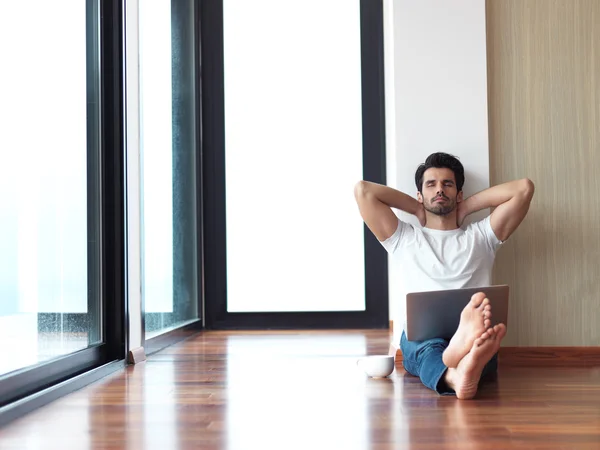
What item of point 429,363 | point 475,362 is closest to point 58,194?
point 429,363

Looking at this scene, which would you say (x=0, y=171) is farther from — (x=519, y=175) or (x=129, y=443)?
(x=519, y=175)

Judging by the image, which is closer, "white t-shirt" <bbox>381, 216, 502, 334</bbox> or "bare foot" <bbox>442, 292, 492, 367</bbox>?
"bare foot" <bbox>442, 292, 492, 367</bbox>

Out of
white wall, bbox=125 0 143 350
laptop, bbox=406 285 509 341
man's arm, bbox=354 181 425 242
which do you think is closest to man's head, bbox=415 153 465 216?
man's arm, bbox=354 181 425 242

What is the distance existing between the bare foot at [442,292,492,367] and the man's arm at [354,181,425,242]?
682 millimetres

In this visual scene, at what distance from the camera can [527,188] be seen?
2672 mm

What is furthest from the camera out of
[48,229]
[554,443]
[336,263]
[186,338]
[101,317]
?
[336,263]

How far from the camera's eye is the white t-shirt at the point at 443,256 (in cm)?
266

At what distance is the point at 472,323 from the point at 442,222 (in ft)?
2.39

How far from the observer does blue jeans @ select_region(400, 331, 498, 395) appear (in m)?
2.24

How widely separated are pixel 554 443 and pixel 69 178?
177 centimetres

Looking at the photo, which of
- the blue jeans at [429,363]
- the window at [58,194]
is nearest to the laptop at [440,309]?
the blue jeans at [429,363]

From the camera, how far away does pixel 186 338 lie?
3.94 metres

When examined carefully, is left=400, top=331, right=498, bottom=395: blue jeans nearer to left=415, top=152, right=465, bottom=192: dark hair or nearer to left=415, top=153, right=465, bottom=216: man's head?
left=415, top=153, right=465, bottom=216: man's head

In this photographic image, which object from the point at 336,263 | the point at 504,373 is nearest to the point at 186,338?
the point at 336,263
